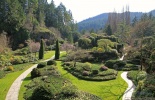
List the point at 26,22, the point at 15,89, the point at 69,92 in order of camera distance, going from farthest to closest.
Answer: the point at 26,22 → the point at 15,89 → the point at 69,92

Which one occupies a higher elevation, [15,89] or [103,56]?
[103,56]

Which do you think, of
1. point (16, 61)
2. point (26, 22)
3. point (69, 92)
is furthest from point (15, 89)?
point (26, 22)

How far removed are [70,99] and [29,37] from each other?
47.9 meters

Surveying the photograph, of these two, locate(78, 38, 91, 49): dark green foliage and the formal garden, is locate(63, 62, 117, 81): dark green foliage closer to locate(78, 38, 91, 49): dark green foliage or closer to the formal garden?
the formal garden

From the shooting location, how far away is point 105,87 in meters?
24.7

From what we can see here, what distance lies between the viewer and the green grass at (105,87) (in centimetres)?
2153

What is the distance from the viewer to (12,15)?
201ft

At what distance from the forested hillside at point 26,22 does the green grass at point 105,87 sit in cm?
Result: 3016

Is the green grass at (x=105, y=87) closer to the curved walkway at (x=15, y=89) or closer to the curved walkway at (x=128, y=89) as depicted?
the curved walkway at (x=128, y=89)

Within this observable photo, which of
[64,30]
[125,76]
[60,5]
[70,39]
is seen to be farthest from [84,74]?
[60,5]

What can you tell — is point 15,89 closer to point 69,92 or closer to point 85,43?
point 69,92

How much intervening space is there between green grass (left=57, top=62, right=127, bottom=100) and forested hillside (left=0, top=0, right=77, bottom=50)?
3016 centimetres

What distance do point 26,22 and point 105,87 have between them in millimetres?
48625

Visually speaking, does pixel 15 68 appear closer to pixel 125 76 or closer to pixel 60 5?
pixel 125 76
